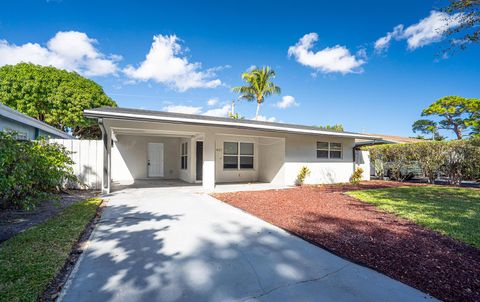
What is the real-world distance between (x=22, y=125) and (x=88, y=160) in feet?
11.6

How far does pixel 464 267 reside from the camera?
3.10 metres

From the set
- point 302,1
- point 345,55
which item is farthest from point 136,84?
point 345,55

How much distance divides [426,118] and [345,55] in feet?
80.4

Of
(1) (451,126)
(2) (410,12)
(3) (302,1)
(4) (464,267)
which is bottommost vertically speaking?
(4) (464,267)

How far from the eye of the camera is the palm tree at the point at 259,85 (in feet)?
88.5

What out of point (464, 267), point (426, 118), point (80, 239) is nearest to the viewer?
point (464, 267)

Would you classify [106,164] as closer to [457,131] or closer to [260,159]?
[260,159]

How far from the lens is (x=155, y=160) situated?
14336mm

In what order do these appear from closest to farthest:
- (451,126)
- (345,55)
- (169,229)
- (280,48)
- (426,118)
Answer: (169,229) → (280,48) → (345,55) → (451,126) → (426,118)

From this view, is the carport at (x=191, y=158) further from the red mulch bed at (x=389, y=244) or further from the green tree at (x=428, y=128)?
the green tree at (x=428, y=128)

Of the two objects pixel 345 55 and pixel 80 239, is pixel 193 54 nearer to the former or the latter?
pixel 345 55

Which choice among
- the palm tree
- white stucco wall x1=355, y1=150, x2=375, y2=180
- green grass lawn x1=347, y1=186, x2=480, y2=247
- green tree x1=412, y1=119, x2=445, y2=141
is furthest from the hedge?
green tree x1=412, y1=119, x2=445, y2=141

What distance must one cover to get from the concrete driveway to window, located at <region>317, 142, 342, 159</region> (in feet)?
31.0

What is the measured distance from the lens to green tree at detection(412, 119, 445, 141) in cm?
3219
